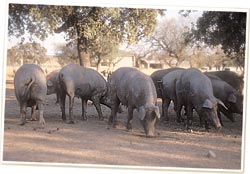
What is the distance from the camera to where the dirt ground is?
19.3 ft

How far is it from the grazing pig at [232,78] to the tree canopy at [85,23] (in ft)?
3.12

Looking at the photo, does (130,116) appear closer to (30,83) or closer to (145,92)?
(145,92)

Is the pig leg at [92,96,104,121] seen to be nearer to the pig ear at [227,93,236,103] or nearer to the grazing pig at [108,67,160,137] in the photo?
the grazing pig at [108,67,160,137]

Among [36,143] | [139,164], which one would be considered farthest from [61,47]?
[139,164]

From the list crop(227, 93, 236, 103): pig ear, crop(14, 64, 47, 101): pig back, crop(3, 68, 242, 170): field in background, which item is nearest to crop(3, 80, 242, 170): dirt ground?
crop(3, 68, 242, 170): field in background

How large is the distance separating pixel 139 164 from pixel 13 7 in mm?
2242

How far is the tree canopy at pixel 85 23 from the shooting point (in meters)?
Result: 5.99

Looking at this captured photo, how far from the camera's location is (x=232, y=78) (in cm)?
611

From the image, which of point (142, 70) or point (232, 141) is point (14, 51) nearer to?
point (142, 70)

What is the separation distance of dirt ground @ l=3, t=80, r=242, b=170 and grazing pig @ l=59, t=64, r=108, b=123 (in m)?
0.27

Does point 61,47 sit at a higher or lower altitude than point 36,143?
higher

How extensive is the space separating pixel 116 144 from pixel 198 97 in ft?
3.92

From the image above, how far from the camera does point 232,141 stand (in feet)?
19.6

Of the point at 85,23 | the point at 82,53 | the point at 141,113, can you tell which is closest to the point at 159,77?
the point at 141,113
